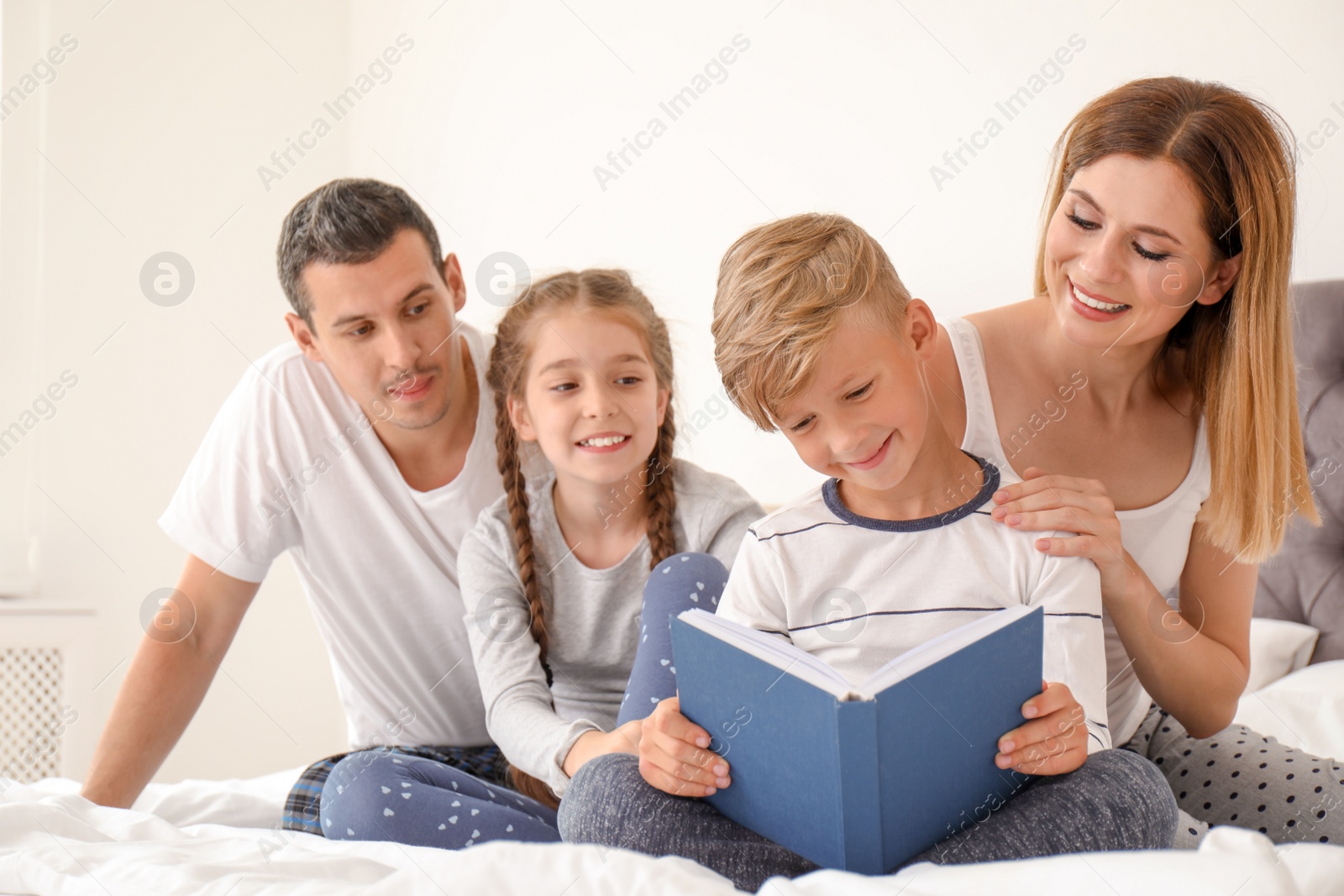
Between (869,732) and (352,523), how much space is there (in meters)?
1.01

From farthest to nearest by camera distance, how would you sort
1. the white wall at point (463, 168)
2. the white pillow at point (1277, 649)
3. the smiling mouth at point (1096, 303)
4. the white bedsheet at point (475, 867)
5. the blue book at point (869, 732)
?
1. the white wall at point (463, 168)
2. the white pillow at point (1277, 649)
3. the smiling mouth at point (1096, 303)
4. the blue book at point (869, 732)
5. the white bedsheet at point (475, 867)

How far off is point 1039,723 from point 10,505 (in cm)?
232

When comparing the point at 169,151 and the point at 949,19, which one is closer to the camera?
the point at 949,19

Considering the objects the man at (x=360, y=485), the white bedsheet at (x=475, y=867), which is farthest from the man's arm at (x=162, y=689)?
the white bedsheet at (x=475, y=867)

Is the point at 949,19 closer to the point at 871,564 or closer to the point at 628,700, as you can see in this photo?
the point at 871,564

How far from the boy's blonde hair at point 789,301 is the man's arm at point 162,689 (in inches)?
33.9

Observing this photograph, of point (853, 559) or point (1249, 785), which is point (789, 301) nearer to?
point (853, 559)

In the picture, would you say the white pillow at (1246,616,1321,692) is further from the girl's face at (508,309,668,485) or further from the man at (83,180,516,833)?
the man at (83,180,516,833)

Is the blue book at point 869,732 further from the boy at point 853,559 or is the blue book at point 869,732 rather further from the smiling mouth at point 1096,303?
the smiling mouth at point 1096,303

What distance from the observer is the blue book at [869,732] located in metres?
0.73

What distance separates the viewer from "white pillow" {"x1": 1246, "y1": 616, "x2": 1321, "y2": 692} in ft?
4.80

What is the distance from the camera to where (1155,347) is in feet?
4.04

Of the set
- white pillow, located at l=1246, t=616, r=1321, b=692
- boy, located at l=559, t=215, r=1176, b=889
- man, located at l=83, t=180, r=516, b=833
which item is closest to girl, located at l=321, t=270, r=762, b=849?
man, located at l=83, t=180, r=516, b=833

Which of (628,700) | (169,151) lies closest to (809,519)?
(628,700)
